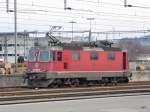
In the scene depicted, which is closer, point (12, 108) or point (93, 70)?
point (12, 108)

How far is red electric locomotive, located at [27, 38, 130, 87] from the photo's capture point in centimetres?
3381

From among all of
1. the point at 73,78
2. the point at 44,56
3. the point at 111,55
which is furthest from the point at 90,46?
the point at 44,56

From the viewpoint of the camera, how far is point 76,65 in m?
35.6

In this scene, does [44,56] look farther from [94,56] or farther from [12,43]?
[12,43]

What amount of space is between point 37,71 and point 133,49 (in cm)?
10945

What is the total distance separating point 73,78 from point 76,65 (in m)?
1.10

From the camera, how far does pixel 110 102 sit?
2114 centimetres

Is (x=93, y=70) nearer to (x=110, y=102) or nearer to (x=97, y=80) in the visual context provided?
(x=97, y=80)

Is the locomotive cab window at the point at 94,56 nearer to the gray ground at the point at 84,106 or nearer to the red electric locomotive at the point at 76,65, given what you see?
the red electric locomotive at the point at 76,65

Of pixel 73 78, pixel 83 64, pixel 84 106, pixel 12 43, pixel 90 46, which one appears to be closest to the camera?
pixel 84 106

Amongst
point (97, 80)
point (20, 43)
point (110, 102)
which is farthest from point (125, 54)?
point (20, 43)

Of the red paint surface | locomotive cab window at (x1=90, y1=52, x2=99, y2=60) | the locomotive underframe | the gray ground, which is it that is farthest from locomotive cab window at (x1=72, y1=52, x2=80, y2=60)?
the gray ground

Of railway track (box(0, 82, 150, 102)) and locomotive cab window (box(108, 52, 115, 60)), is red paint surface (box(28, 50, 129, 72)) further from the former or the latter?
railway track (box(0, 82, 150, 102))

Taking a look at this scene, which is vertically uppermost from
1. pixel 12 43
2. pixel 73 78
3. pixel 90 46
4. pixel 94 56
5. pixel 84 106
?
pixel 90 46
